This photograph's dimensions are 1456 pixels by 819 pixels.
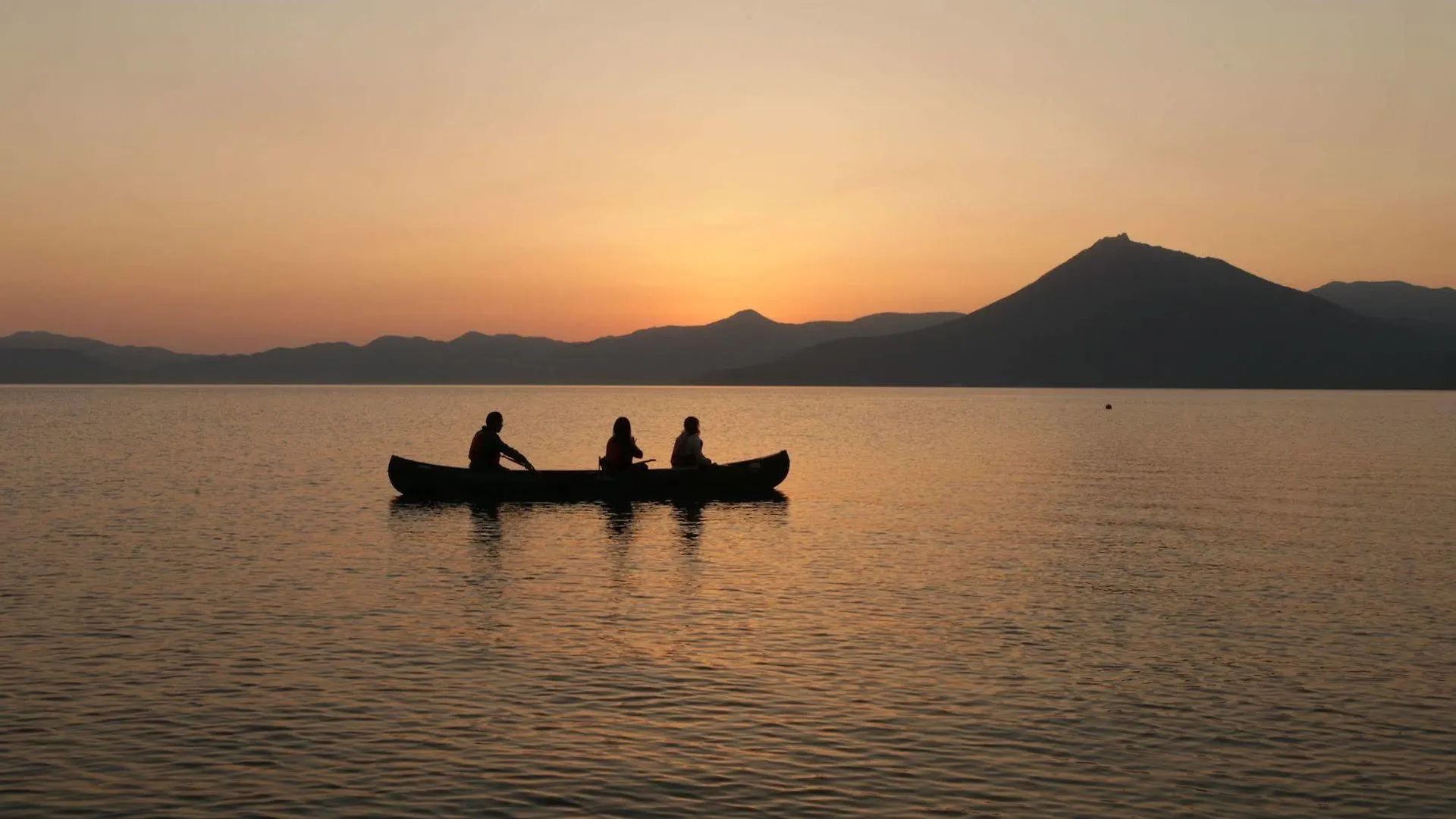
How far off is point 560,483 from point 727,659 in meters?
25.6

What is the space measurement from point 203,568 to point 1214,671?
21.3m

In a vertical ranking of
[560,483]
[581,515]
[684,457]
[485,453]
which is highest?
[485,453]

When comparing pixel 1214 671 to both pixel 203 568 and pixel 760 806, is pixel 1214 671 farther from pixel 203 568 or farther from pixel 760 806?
pixel 203 568

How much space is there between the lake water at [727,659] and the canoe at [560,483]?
1106mm

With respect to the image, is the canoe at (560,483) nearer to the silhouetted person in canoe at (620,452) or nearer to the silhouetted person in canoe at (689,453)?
the silhouetted person in canoe at (620,452)

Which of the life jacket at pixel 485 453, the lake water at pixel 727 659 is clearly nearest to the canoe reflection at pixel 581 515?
the lake water at pixel 727 659

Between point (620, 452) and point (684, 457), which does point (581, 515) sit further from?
point (684, 457)

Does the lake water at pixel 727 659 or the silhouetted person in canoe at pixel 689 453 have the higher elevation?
the silhouetted person in canoe at pixel 689 453

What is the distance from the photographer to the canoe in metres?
43.8

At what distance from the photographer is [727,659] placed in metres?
19.0

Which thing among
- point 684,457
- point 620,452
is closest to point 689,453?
point 684,457

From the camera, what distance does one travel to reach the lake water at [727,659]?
1321 cm

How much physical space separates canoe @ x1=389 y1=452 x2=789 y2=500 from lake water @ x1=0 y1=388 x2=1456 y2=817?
43.6 inches

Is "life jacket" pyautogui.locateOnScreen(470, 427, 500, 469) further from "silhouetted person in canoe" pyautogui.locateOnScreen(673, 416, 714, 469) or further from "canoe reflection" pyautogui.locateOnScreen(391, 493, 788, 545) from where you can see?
"silhouetted person in canoe" pyautogui.locateOnScreen(673, 416, 714, 469)
